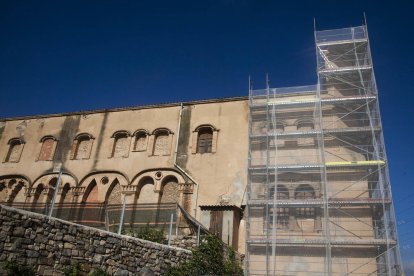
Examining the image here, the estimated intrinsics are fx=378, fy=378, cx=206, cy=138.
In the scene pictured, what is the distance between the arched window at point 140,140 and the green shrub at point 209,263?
850 centimetres

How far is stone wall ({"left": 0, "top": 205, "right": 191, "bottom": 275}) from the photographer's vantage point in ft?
26.3

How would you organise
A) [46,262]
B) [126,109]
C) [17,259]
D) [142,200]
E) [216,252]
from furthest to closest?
1. [126,109]
2. [142,200]
3. [216,252]
4. [46,262]
5. [17,259]

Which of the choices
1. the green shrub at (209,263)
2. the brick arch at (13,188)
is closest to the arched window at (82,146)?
the brick arch at (13,188)

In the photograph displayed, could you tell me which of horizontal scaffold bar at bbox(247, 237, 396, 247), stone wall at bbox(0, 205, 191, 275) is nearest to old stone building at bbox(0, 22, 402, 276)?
horizontal scaffold bar at bbox(247, 237, 396, 247)

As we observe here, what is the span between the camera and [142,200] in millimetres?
19562

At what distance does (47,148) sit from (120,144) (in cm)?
487

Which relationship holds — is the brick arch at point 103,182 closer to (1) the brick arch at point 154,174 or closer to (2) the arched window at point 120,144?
Result: (1) the brick arch at point 154,174

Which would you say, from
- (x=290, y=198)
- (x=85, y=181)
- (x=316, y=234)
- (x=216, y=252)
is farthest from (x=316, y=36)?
(x=85, y=181)

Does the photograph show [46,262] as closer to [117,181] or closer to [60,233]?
[60,233]

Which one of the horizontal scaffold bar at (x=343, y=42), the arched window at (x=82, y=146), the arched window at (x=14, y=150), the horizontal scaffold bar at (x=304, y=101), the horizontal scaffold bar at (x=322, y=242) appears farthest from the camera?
the arched window at (x=14, y=150)

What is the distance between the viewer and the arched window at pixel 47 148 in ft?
73.8

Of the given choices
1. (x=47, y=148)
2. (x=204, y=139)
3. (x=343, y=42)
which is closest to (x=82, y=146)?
(x=47, y=148)

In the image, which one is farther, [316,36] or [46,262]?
[316,36]

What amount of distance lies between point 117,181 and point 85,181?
1.88 m
